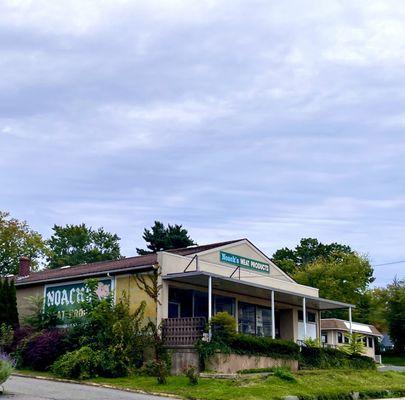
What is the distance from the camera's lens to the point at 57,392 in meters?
19.8

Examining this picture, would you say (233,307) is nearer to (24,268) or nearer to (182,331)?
(182,331)

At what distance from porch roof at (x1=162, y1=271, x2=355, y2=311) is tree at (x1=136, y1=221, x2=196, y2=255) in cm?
2000

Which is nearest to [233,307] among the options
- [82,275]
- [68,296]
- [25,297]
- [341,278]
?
[82,275]

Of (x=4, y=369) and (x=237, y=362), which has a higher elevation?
(x=237, y=362)

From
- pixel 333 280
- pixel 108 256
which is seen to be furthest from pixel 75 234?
pixel 333 280

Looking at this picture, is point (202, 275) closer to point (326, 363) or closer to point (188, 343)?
point (188, 343)

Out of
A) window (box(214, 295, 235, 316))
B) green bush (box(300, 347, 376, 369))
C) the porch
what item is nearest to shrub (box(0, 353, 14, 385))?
the porch

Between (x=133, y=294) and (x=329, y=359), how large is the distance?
376 inches

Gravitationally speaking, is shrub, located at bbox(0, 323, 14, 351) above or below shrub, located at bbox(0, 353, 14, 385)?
above

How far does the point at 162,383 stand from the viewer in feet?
74.2

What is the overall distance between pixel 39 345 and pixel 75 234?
65.0 meters

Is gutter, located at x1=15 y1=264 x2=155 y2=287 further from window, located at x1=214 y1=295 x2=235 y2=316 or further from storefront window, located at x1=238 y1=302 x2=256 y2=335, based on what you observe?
storefront window, located at x1=238 y1=302 x2=256 y2=335

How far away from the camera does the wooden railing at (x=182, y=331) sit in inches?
1044

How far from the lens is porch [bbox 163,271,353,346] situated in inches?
1069
